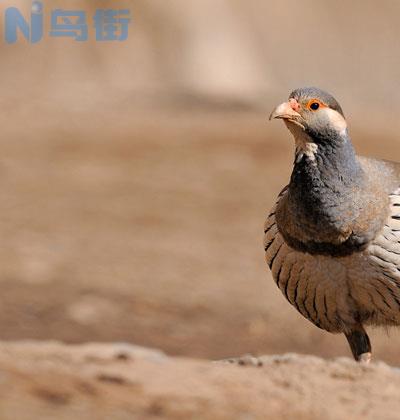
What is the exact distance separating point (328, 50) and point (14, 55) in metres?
8.01

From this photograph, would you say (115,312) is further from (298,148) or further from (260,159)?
(260,159)

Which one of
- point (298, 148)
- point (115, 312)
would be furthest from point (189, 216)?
point (298, 148)

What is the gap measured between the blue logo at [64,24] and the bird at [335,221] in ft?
61.4

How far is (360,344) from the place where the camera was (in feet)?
24.5

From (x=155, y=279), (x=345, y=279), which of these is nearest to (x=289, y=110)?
(x=345, y=279)

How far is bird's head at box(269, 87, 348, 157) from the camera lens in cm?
688

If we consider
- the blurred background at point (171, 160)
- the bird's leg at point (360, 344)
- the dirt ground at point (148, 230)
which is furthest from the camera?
the blurred background at point (171, 160)

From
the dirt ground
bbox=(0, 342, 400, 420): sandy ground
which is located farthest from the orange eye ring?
the dirt ground

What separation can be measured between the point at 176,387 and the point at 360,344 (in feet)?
9.65

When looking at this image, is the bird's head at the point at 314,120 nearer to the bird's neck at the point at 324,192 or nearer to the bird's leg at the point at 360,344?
the bird's neck at the point at 324,192

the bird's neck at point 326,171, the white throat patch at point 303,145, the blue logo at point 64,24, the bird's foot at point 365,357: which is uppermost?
the white throat patch at point 303,145

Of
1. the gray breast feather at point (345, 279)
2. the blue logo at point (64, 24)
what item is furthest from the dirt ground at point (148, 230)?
the blue logo at point (64, 24)

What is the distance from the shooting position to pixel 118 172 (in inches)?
727

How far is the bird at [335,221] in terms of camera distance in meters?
6.72
